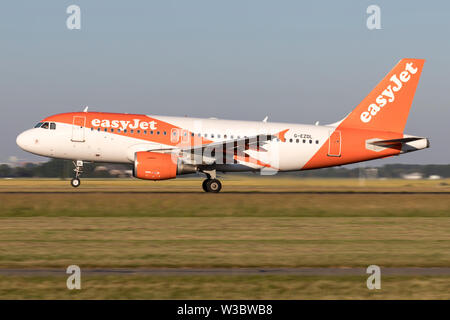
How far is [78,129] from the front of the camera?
35.7 metres

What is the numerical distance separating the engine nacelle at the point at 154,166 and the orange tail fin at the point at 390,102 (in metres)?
12.2

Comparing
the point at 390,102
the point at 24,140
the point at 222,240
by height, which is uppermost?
the point at 390,102

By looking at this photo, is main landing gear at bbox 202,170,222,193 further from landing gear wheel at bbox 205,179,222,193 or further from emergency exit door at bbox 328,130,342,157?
emergency exit door at bbox 328,130,342,157

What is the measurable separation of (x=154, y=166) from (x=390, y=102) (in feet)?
53.5

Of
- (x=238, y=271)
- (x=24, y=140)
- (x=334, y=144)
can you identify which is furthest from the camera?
(x=334, y=144)

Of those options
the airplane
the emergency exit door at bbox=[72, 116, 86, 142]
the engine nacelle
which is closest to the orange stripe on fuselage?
the airplane

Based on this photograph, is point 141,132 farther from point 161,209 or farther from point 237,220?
point 237,220

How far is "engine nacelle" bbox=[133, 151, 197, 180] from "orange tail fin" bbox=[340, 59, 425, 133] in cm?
1216

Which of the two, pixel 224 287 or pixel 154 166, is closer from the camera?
pixel 224 287

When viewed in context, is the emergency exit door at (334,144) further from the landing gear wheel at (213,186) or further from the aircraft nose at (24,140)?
the aircraft nose at (24,140)

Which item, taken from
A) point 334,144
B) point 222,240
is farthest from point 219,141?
point 222,240

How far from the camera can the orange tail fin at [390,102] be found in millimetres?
40156

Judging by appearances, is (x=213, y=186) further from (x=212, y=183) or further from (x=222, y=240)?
(x=222, y=240)
